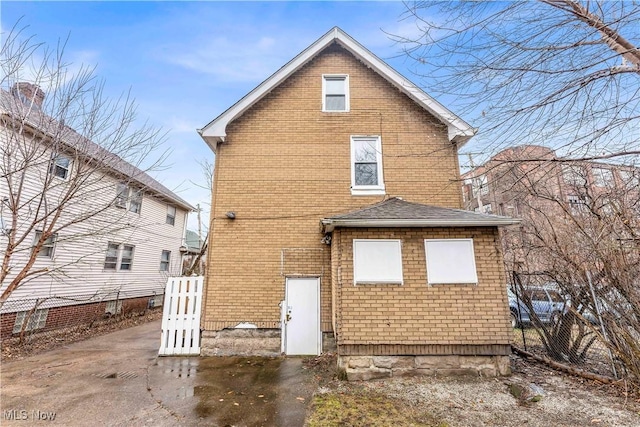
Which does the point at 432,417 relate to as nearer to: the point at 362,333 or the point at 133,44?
the point at 362,333

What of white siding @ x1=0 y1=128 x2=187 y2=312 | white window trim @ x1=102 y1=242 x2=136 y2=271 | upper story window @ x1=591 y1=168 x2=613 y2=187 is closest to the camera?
upper story window @ x1=591 y1=168 x2=613 y2=187

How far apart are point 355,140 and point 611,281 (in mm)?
6333

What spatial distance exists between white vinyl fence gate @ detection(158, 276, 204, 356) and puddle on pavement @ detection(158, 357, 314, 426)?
1.59 feet

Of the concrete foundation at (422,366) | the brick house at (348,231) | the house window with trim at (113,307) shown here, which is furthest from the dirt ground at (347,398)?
the house window with trim at (113,307)

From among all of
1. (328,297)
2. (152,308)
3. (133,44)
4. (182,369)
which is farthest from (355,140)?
(152,308)

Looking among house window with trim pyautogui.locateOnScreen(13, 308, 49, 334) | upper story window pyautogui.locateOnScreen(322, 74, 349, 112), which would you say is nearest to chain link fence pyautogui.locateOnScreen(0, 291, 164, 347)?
house window with trim pyautogui.locateOnScreen(13, 308, 49, 334)

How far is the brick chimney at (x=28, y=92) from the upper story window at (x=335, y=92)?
642 centimetres

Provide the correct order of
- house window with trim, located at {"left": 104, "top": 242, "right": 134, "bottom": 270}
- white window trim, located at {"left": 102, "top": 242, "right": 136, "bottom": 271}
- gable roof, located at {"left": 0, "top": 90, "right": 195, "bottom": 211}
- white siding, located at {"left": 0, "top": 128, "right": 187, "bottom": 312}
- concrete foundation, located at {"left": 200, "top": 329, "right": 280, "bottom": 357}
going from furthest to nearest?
house window with trim, located at {"left": 104, "top": 242, "right": 134, "bottom": 270}, white window trim, located at {"left": 102, "top": 242, "right": 136, "bottom": 271}, white siding, located at {"left": 0, "top": 128, "right": 187, "bottom": 312}, concrete foundation, located at {"left": 200, "top": 329, "right": 280, "bottom": 357}, gable roof, located at {"left": 0, "top": 90, "right": 195, "bottom": 211}

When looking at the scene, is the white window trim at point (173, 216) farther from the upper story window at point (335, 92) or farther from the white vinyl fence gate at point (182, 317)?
the upper story window at point (335, 92)

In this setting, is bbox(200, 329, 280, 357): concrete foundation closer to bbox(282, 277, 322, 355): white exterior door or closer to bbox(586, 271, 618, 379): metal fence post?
bbox(282, 277, 322, 355): white exterior door

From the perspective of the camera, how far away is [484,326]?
227 inches

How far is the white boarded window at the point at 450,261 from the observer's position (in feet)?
19.6

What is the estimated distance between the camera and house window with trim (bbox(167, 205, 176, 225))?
17.3m

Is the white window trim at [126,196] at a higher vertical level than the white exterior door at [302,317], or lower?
higher
